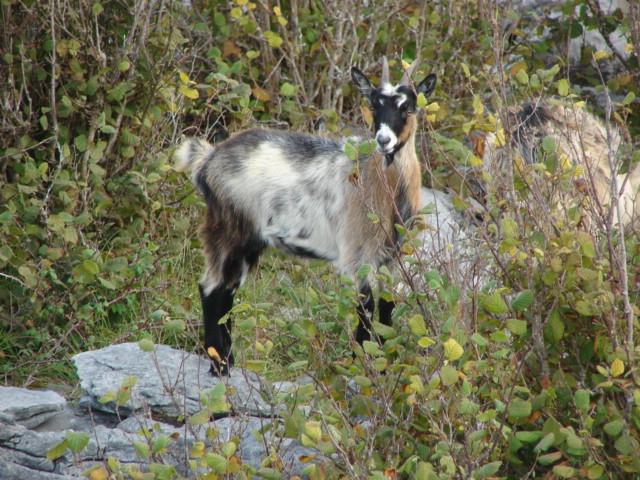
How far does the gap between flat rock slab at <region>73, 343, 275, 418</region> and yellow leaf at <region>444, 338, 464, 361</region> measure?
5.90ft

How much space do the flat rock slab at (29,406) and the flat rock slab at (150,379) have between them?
15cm

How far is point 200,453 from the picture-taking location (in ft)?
11.6

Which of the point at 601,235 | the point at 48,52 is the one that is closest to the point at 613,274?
the point at 601,235

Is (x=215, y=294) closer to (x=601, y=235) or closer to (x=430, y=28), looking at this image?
(x=601, y=235)

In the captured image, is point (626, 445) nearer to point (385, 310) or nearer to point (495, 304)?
point (495, 304)

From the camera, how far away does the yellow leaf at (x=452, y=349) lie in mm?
3314

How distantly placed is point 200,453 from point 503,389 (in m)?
0.96

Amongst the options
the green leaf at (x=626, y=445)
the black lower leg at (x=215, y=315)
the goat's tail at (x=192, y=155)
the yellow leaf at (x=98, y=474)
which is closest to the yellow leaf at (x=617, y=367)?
the green leaf at (x=626, y=445)

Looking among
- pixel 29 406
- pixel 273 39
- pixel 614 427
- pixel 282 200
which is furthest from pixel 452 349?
pixel 273 39

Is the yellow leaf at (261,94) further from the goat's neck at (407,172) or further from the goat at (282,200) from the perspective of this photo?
the goat's neck at (407,172)

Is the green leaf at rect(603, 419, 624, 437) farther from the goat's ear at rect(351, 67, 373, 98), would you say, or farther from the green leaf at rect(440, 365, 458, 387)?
the goat's ear at rect(351, 67, 373, 98)

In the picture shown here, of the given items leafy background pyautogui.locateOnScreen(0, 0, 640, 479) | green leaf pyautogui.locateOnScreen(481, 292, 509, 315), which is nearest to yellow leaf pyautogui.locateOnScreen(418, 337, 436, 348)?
leafy background pyautogui.locateOnScreen(0, 0, 640, 479)

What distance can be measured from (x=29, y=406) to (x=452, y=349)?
2.60 meters

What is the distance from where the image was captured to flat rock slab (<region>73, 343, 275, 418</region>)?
518 cm
